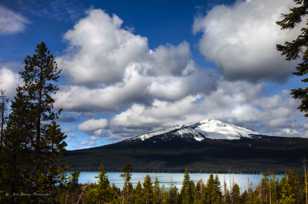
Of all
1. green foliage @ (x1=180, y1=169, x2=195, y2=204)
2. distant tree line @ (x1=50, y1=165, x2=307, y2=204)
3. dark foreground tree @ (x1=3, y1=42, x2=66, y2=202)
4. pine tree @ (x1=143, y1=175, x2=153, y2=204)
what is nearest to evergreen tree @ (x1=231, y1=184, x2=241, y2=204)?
distant tree line @ (x1=50, y1=165, x2=307, y2=204)

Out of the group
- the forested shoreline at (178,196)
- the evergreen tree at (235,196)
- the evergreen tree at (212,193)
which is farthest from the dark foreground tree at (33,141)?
the evergreen tree at (235,196)

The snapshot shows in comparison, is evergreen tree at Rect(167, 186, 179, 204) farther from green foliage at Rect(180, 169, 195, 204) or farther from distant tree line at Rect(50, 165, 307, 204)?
green foliage at Rect(180, 169, 195, 204)

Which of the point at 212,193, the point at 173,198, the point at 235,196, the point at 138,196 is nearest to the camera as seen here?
the point at 138,196

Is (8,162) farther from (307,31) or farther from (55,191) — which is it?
(307,31)

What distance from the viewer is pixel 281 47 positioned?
1614 cm

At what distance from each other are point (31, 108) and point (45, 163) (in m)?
4.34

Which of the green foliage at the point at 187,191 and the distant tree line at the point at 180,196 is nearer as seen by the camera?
the distant tree line at the point at 180,196

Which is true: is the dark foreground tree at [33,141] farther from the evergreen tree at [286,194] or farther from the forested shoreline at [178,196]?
the evergreen tree at [286,194]

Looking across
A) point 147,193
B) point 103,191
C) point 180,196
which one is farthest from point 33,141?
point 180,196

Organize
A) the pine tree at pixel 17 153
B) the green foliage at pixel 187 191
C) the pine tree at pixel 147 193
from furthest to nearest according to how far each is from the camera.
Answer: the green foliage at pixel 187 191
the pine tree at pixel 147 193
the pine tree at pixel 17 153

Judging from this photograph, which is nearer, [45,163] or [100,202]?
[45,163]

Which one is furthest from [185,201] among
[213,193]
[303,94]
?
[303,94]

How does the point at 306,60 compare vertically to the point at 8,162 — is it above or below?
above

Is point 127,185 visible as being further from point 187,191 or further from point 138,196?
point 187,191
